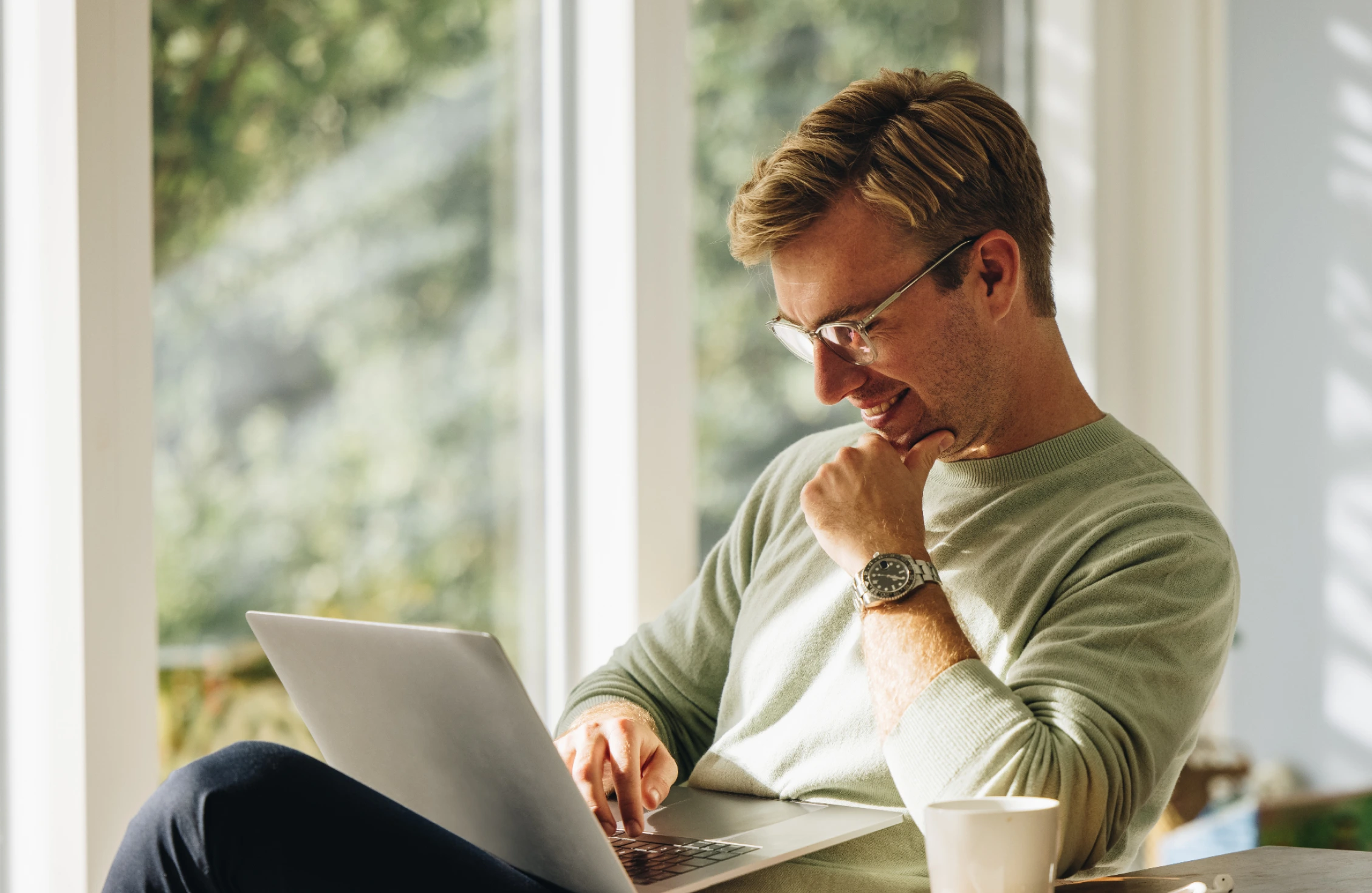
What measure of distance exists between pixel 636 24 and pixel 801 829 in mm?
1273

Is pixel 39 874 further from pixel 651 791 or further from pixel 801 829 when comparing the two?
pixel 801 829

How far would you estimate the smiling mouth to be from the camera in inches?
53.8

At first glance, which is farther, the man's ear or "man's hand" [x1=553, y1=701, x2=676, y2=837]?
the man's ear

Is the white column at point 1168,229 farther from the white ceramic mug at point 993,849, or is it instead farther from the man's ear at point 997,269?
the white ceramic mug at point 993,849

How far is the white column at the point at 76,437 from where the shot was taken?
4.62ft

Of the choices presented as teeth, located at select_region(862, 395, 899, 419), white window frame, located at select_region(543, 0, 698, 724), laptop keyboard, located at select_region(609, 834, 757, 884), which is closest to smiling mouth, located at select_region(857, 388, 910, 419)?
teeth, located at select_region(862, 395, 899, 419)

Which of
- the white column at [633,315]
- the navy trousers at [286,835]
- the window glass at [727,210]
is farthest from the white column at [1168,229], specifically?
the navy trousers at [286,835]

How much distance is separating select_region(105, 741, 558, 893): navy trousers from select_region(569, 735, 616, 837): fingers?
290 mm

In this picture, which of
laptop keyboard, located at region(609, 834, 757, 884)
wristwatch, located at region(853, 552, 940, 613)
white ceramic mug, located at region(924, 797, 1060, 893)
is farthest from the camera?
wristwatch, located at region(853, 552, 940, 613)

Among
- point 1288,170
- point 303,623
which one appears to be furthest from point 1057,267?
point 303,623

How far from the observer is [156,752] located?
149 centimetres

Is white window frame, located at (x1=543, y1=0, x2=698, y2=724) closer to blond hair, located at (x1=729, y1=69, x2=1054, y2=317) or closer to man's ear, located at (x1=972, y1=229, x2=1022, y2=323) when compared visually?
blond hair, located at (x1=729, y1=69, x2=1054, y2=317)

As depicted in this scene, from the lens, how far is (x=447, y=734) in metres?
0.99

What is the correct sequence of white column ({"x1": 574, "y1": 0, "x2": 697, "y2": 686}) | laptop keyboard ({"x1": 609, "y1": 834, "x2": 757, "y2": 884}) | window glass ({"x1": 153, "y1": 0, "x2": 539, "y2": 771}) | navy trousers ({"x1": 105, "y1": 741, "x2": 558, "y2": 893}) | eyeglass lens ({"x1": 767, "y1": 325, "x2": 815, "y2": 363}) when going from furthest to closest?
white column ({"x1": 574, "y1": 0, "x2": 697, "y2": 686}) → window glass ({"x1": 153, "y1": 0, "x2": 539, "y2": 771}) → eyeglass lens ({"x1": 767, "y1": 325, "x2": 815, "y2": 363}) → laptop keyboard ({"x1": 609, "y1": 834, "x2": 757, "y2": 884}) → navy trousers ({"x1": 105, "y1": 741, "x2": 558, "y2": 893})
